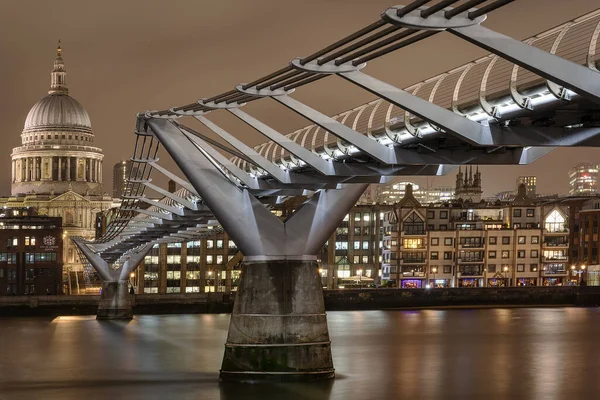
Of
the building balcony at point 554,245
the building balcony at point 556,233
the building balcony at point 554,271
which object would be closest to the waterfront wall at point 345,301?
the building balcony at point 554,271

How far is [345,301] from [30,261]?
3827 centimetres

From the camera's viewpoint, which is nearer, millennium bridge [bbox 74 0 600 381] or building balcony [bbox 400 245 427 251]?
millennium bridge [bbox 74 0 600 381]

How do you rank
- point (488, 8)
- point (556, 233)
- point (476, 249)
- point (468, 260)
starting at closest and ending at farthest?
1. point (488, 8)
2. point (468, 260)
3. point (476, 249)
4. point (556, 233)

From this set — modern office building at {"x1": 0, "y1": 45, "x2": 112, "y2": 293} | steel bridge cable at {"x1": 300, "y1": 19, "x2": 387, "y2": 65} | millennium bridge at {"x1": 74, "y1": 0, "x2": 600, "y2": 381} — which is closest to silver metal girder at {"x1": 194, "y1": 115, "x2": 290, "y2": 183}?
millennium bridge at {"x1": 74, "y1": 0, "x2": 600, "y2": 381}

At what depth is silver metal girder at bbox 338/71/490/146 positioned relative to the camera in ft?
70.8

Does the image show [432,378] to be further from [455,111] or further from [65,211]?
[65,211]

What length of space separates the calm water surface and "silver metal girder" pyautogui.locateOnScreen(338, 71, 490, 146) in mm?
12346

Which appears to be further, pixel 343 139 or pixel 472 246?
pixel 472 246

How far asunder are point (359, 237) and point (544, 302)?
2463 centimetres

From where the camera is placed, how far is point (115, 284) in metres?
85.8

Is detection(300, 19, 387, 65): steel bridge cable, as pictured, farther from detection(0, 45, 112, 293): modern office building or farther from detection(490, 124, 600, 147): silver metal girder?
detection(0, 45, 112, 293): modern office building

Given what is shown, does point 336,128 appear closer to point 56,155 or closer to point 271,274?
point 271,274

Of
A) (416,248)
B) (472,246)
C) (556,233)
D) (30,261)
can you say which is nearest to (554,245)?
(556,233)

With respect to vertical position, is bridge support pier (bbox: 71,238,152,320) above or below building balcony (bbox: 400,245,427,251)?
below
